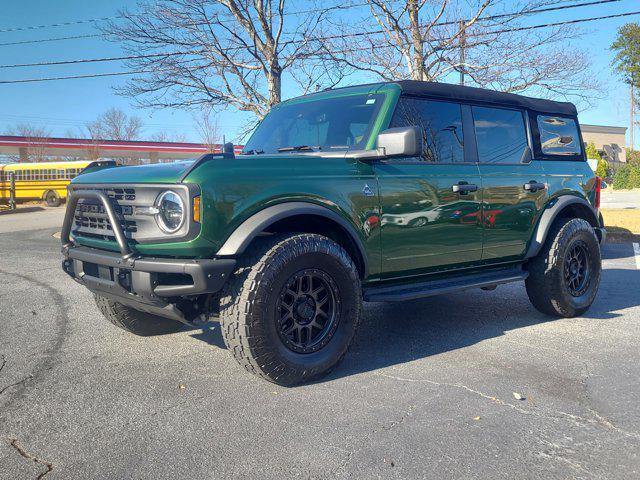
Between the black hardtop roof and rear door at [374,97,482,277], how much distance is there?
74 millimetres

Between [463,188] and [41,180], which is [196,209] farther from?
[41,180]

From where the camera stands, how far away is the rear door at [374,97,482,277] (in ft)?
13.0

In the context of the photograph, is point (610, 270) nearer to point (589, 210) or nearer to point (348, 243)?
point (589, 210)

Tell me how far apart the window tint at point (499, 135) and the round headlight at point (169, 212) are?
106 inches

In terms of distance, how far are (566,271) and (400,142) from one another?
2536mm

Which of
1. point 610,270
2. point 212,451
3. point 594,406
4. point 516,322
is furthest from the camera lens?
point 610,270

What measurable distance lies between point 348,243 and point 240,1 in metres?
11.1

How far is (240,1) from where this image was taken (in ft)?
43.2

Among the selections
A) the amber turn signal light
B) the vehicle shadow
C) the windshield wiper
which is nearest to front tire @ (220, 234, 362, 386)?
the vehicle shadow

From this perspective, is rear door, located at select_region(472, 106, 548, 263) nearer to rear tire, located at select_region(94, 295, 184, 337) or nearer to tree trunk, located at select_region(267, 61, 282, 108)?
rear tire, located at select_region(94, 295, 184, 337)

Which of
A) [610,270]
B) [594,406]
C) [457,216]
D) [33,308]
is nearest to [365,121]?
[457,216]

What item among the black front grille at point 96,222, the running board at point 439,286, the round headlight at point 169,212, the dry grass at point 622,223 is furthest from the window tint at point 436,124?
the dry grass at point 622,223

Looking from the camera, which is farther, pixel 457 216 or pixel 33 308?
pixel 33 308

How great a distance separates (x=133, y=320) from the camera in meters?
4.44
